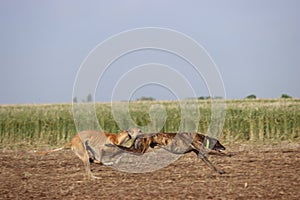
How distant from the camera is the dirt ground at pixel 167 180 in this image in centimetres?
958

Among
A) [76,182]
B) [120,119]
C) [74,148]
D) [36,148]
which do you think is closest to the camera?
[76,182]

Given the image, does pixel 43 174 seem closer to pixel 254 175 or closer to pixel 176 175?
pixel 176 175

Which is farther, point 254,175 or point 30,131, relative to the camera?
point 30,131

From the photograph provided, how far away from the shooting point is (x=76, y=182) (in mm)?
11242

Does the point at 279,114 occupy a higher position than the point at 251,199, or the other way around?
the point at 279,114

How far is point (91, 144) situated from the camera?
12.3 meters

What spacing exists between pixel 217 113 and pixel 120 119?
19.6 feet

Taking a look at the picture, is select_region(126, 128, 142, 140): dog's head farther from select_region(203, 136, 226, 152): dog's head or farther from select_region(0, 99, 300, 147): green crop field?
select_region(0, 99, 300, 147): green crop field

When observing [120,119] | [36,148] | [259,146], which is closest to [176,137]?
[120,119]

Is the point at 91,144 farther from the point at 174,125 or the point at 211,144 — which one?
the point at 174,125

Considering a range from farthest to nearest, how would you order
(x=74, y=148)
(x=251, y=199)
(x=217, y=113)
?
(x=217, y=113) < (x=74, y=148) < (x=251, y=199)

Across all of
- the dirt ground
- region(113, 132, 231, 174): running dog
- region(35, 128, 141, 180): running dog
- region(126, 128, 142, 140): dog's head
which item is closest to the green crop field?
the dirt ground

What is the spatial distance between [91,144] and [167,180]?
7.11ft

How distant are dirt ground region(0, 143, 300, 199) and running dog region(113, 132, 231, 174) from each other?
49 cm
